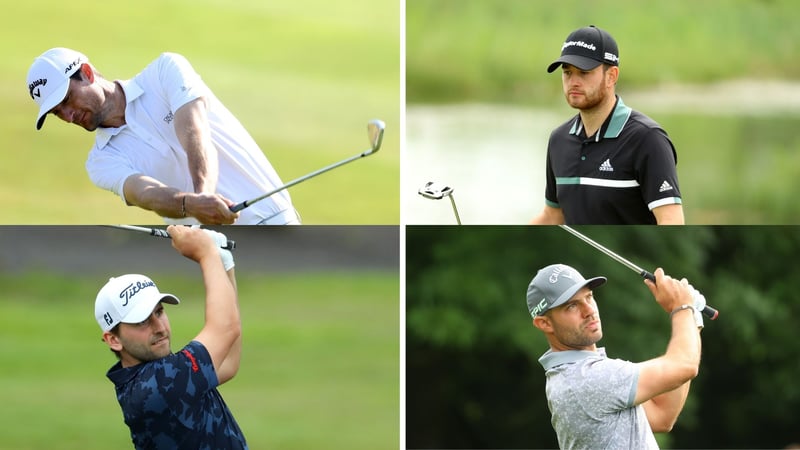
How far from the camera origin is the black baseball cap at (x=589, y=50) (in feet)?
14.2

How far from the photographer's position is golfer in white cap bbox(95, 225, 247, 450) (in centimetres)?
347

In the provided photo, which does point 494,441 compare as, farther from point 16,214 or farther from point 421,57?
point 16,214

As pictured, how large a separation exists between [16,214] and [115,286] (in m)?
1.39

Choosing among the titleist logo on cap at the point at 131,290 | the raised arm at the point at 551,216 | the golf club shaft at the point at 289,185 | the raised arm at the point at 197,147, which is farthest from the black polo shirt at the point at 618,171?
the titleist logo on cap at the point at 131,290

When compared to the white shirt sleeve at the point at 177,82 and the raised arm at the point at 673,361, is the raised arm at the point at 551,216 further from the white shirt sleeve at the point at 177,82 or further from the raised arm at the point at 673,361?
the white shirt sleeve at the point at 177,82

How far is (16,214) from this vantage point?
4934 mm

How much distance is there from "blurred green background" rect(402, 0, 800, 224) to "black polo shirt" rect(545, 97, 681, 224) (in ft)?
1.84

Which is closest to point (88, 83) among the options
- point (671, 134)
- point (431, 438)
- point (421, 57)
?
point (421, 57)

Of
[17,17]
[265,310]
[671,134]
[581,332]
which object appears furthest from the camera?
[265,310]

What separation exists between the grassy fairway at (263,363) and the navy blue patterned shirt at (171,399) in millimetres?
2077

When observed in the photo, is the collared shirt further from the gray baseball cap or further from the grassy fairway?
the grassy fairway

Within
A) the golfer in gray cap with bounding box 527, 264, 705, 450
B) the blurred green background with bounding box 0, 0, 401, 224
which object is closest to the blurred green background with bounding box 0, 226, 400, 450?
the blurred green background with bounding box 0, 0, 401, 224

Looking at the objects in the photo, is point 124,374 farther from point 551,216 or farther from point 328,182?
point 551,216

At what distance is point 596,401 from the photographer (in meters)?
3.50
